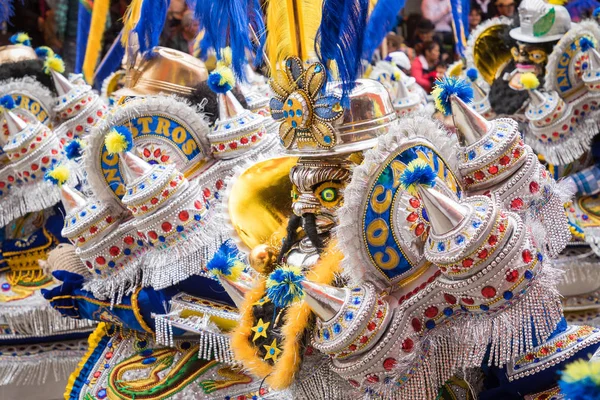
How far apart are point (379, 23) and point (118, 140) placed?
1.04 metres

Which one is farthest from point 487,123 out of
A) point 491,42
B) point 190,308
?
point 491,42

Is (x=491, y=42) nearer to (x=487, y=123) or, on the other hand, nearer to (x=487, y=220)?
(x=487, y=123)

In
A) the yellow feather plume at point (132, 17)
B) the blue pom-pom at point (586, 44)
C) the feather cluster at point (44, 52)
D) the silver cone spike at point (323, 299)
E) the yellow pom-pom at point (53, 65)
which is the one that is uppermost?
the yellow feather plume at point (132, 17)

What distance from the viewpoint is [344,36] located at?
81.2 inches

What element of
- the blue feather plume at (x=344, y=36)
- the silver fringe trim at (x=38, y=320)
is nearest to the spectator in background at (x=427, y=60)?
the silver fringe trim at (x=38, y=320)

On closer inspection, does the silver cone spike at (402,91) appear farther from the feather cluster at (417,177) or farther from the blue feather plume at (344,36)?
the feather cluster at (417,177)

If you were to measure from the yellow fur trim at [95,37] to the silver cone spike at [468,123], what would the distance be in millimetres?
2813

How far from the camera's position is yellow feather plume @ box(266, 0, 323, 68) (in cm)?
228

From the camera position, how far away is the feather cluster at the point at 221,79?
3072 millimetres

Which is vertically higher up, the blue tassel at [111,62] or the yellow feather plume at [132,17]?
the yellow feather plume at [132,17]

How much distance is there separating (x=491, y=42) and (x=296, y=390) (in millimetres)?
3424

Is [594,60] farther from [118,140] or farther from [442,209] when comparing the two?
[442,209]

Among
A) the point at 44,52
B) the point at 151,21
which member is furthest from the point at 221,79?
the point at 44,52

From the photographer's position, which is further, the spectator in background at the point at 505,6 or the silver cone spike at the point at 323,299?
the spectator in background at the point at 505,6
